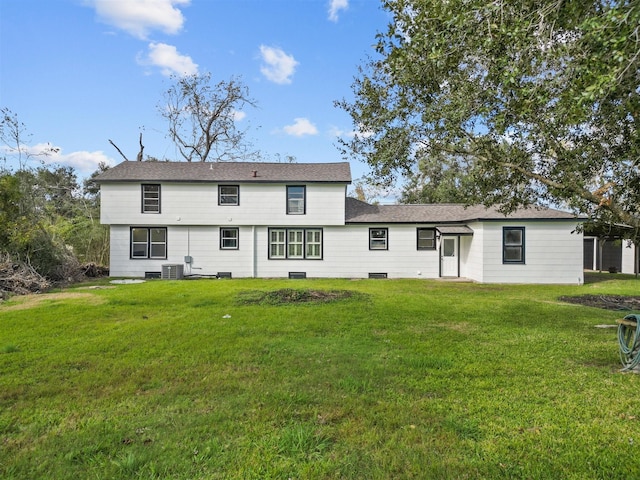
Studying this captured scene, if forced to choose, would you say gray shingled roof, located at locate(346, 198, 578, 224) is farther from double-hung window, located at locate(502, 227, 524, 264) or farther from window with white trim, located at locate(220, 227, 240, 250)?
window with white trim, located at locate(220, 227, 240, 250)

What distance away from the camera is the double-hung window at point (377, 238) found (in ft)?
57.4

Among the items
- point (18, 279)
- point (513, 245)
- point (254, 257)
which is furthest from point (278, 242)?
point (513, 245)

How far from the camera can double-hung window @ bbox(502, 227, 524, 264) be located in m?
15.2

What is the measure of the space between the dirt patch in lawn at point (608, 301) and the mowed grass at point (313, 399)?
118 inches

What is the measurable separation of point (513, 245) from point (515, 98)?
1110 cm

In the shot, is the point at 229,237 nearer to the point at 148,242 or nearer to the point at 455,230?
the point at 148,242

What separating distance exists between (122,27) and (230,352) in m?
10.2

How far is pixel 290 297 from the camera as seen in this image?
10.0 metres

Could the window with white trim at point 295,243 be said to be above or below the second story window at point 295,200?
below

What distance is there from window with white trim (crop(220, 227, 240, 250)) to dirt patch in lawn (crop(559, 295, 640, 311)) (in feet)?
43.8

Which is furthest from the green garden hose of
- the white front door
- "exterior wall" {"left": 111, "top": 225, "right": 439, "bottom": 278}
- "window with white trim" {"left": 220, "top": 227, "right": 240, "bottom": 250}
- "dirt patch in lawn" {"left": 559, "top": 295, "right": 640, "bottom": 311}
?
"window with white trim" {"left": 220, "top": 227, "right": 240, "bottom": 250}

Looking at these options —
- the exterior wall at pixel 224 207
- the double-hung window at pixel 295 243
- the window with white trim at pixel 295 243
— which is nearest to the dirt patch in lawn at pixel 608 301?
the exterior wall at pixel 224 207

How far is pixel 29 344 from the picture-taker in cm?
557

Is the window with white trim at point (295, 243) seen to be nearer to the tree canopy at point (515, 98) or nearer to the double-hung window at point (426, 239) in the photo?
the double-hung window at point (426, 239)
